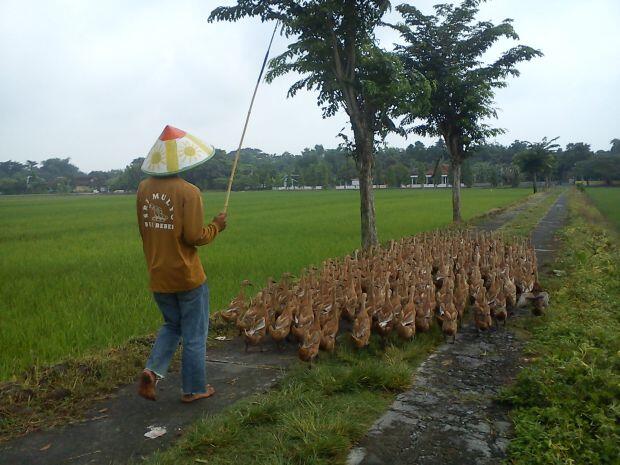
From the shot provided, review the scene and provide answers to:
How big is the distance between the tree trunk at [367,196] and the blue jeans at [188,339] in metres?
6.87

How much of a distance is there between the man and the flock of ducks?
927mm

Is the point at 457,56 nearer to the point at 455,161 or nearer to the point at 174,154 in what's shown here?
the point at 455,161

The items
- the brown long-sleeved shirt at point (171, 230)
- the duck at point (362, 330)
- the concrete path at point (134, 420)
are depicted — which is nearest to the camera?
the concrete path at point (134, 420)

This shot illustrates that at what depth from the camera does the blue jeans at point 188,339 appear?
348 cm

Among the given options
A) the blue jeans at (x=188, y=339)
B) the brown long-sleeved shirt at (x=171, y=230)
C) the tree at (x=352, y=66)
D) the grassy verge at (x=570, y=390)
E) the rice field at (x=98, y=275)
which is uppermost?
the tree at (x=352, y=66)

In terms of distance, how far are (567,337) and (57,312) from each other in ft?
18.2

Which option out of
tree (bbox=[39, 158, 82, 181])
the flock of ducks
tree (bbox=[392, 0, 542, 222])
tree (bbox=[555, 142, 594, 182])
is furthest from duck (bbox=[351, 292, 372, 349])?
tree (bbox=[39, 158, 82, 181])

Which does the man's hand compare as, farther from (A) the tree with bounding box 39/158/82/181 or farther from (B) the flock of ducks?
(A) the tree with bounding box 39/158/82/181

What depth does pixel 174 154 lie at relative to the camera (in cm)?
335

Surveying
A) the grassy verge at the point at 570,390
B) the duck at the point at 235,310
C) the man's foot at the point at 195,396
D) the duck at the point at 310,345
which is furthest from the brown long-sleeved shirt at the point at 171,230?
the grassy verge at the point at 570,390

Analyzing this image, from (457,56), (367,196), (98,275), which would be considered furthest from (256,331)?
(457,56)

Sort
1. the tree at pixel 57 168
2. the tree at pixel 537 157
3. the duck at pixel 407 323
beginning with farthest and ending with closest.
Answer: the tree at pixel 57 168
the tree at pixel 537 157
the duck at pixel 407 323

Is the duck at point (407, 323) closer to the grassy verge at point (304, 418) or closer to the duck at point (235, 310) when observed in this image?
the grassy verge at point (304, 418)

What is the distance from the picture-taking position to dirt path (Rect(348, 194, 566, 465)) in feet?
9.18
